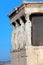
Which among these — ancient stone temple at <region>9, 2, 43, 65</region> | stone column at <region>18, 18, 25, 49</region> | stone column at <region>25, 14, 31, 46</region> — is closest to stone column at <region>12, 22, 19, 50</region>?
stone column at <region>18, 18, 25, 49</region>

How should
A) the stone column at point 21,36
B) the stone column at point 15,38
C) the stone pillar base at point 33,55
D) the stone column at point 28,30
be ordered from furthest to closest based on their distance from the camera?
the stone column at point 15,38 → the stone column at point 21,36 → the stone column at point 28,30 → the stone pillar base at point 33,55

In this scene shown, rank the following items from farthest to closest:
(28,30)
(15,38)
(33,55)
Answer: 1. (15,38)
2. (28,30)
3. (33,55)

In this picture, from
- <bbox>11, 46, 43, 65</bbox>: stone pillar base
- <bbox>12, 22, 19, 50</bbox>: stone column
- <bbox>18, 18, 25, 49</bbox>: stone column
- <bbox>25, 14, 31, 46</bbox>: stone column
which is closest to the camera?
<bbox>11, 46, 43, 65</bbox>: stone pillar base

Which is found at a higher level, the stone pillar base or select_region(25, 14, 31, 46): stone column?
select_region(25, 14, 31, 46): stone column

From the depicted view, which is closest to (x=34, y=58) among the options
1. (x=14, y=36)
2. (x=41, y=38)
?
(x=41, y=38)

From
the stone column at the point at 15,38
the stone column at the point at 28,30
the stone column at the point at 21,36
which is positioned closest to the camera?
the stone column at the point at 28,30

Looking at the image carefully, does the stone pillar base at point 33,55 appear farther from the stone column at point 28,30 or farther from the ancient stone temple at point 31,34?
the stone column at point 28,30

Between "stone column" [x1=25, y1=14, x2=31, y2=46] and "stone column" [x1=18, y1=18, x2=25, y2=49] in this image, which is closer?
"stone column" [x1=25, y1=14, x2=31, y2=46]

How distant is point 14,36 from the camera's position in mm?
32281

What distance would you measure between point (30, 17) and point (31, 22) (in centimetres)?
35

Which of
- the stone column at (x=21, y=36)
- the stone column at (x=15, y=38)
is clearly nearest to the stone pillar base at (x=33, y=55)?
the stone column at (x=21, y=36)

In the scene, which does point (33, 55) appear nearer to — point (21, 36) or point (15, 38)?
point (21, 36)

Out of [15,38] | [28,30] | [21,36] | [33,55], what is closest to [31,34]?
[28,30]

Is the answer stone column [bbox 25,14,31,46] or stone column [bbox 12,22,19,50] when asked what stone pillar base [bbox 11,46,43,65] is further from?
stone column [bbox 12,22,19,50]
